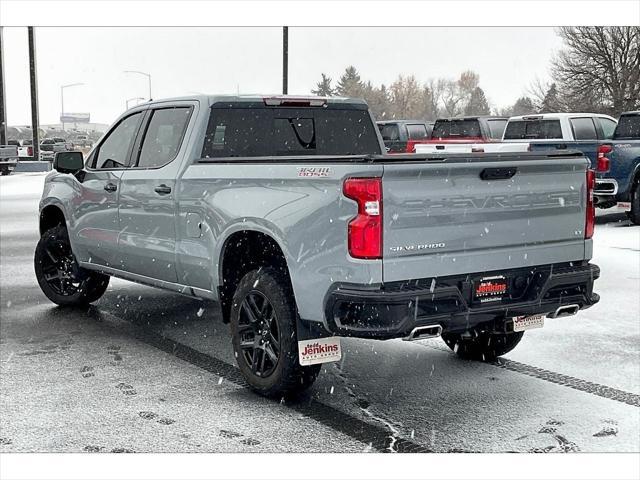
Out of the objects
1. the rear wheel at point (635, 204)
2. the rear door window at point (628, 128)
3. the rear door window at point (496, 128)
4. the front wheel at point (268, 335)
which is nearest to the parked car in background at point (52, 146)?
the rear door window at point (496, 128)

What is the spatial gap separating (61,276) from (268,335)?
380cm

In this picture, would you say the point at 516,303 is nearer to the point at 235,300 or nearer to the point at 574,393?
the point at 574,393

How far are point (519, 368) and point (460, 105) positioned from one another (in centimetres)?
4990

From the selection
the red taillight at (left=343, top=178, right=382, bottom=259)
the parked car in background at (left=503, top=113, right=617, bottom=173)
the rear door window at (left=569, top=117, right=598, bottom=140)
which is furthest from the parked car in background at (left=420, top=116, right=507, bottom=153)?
the red taillight at (left=343, top=178, right=382, bottom=259)

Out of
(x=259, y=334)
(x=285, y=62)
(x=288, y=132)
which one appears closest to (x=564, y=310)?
(x=259, y=334)

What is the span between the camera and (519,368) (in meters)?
6.34

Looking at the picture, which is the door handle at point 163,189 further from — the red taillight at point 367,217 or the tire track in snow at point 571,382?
the tire track in snow at point 571,382

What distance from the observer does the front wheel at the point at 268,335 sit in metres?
5.34

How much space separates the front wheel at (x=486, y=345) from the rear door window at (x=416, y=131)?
21317 millimetres

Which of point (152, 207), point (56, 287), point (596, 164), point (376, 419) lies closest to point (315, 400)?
point (376, 419)

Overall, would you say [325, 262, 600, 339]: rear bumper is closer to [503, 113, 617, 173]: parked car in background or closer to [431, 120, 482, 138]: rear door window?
[503, 113, 617, 173]: parked car in background

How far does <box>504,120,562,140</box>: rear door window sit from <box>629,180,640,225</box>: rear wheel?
258cm

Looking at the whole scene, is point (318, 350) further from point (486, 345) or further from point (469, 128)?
point (469, 128)

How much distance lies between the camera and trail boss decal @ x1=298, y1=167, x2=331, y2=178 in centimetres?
499
